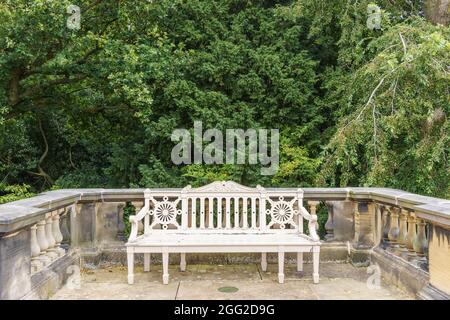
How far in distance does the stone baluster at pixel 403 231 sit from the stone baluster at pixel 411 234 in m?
0.06

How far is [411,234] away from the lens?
4848 millimetres

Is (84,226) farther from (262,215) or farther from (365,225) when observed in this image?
(365,225)

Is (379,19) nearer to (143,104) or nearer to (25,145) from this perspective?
(143,104)

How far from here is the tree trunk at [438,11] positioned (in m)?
9.98

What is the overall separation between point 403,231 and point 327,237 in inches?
50.9

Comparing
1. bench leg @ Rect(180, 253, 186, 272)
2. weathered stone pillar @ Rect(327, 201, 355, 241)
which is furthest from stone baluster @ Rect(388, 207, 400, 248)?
bench leg @ Rect(180, 253, 186, 272)

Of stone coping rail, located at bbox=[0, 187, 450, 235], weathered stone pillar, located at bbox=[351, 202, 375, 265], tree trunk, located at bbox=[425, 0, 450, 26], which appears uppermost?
tree trunk, located at bbox=[425, 0, 450, 26]

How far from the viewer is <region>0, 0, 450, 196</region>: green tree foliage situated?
8.14 meters

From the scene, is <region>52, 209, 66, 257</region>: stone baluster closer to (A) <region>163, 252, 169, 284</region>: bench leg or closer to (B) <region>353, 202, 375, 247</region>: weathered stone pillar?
(A) <region>163, 252, 169, 284</region>: bench leg

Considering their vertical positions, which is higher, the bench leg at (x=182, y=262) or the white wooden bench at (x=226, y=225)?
the white wooden bench at (x=226, y=225)

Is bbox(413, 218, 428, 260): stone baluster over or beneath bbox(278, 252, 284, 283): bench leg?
over

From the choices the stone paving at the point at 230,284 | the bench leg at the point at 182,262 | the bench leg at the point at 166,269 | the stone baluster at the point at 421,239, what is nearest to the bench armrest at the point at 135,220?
the bench leg at the point at 166,269

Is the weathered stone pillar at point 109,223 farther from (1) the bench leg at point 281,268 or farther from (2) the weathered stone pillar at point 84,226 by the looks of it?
(1) the bench leg at point 281,268

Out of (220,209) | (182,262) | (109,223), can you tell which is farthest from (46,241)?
(220,209)
